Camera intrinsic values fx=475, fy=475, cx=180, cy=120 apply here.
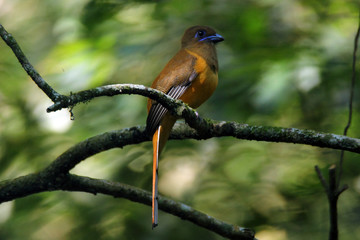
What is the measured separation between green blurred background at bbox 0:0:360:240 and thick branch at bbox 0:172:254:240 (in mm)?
927

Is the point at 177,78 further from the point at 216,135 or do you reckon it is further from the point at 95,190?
the point at 95,190

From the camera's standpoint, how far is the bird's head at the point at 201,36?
4613mm

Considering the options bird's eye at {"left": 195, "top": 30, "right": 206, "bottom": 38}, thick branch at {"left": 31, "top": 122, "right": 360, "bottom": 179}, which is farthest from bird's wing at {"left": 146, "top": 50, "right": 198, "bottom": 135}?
bird's eye at {"left": 195, "top": 30, "right": 206, "bottom": 38}

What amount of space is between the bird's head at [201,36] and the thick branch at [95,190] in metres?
1.89

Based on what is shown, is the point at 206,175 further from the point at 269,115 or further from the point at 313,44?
the point at 313,44

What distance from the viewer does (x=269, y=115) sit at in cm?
462

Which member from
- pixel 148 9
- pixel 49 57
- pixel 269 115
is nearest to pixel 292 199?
pixel 269 115

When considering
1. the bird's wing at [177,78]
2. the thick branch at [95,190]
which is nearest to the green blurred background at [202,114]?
the bird's wing at [177,78]

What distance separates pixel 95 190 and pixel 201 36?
2.14m

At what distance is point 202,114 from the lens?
4742 mm

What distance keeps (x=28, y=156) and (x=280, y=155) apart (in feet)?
8.26

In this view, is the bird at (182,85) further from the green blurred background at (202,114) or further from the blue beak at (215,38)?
the green blurred background at (202,114)

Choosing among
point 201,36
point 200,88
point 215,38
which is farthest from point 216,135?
point 201,36

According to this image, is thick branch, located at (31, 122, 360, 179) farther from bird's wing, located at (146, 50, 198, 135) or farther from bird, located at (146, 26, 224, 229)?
bird's wing, located at (146, 50, 198, 135)
